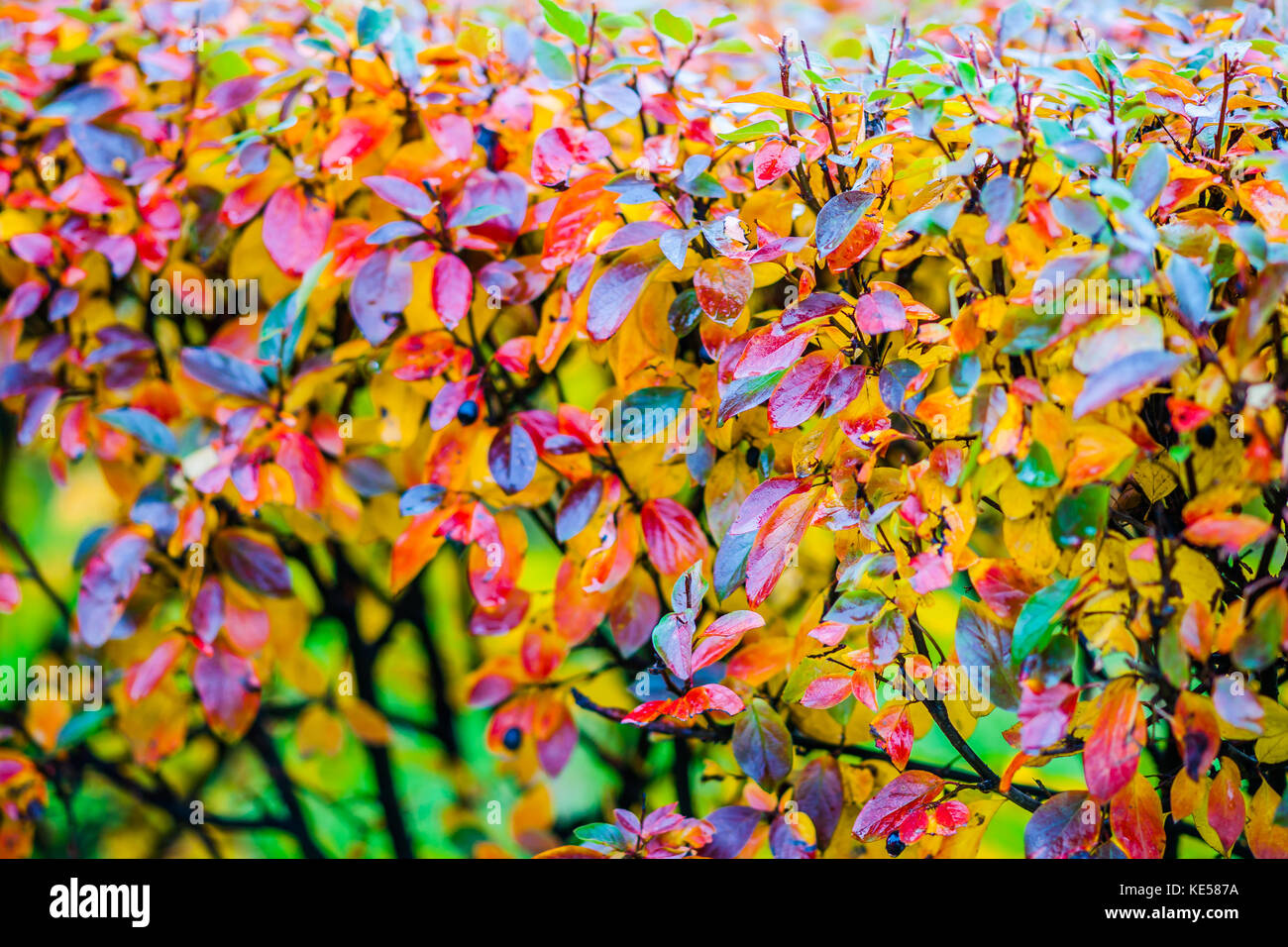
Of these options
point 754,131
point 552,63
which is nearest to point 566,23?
point 552,63

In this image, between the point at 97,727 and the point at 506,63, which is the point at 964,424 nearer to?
the point at 506,63

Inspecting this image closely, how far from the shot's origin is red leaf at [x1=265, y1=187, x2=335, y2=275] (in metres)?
1.31

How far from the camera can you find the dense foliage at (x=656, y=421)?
0.93 meters

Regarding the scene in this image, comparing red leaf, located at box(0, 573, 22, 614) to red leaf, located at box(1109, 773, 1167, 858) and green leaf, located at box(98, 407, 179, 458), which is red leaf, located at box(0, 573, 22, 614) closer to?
green leaf, located at box(98, 407, 179, 458)

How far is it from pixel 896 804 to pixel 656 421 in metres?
0.60

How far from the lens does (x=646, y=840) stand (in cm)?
118

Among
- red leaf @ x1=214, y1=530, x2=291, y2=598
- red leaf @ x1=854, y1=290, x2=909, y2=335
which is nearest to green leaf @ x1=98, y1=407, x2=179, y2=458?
red leaf @ x1=214, y1=530, x2=291, y2=598

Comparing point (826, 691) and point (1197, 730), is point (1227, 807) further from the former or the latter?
→ point (826, 691)

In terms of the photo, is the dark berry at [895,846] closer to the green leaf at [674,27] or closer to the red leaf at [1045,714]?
the red leaf at [1045,714]

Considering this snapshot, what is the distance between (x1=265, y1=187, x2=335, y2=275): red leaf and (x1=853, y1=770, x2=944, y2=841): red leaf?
3.82 ft

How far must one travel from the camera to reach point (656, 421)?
45.9 inches

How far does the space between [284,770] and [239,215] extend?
109 cm

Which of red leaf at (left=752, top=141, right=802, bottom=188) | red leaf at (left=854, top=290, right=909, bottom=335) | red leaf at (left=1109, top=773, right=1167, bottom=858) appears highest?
red leaf at (left=752, top=141, right=802, bottom=188)

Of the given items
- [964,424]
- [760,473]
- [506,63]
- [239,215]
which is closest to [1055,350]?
[964,424]
